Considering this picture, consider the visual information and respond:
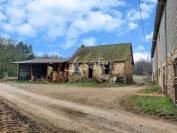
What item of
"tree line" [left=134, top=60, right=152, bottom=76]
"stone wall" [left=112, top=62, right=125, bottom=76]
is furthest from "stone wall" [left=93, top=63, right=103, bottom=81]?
"tree line" [left=134, top=60, right=152, bottom=76]

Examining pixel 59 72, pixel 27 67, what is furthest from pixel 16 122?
pixel 27 67

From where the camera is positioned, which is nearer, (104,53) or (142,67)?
(104,53)

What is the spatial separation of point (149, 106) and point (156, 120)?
10.3 feet

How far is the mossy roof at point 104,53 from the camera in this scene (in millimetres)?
40031

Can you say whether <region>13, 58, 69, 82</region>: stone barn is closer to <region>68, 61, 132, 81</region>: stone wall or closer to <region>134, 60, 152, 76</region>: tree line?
<region>68, 61, 132, 81</region>: stone wall

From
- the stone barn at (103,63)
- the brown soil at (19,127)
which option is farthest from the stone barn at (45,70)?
the brown soil at (19,127)

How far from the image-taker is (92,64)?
40969 millimetres

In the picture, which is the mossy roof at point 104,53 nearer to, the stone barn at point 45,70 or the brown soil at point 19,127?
the stone barn at point 45,70

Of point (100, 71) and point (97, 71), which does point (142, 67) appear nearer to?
point (97, 71)

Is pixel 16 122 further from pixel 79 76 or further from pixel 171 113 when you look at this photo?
pixel 79 76

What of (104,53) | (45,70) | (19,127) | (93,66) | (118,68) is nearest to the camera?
(19,127)

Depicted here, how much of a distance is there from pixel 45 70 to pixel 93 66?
9.69m

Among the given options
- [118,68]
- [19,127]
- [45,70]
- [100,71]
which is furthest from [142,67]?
[19,127]

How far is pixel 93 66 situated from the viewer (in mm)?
40844
